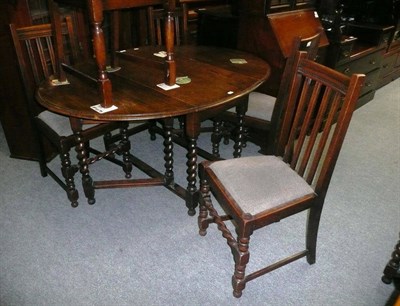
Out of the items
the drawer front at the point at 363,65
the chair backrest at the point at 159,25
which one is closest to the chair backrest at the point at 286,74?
the chair backrest at the point at 159,25

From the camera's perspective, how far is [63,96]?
Answer: 1659 millimetres

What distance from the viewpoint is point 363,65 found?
11.0ft

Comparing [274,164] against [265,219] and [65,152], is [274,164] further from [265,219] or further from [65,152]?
[65,152]

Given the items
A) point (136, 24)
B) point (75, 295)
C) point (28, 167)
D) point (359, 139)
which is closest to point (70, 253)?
point (75, 295)

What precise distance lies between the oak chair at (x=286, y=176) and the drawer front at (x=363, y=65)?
166cm

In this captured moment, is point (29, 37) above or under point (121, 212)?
above

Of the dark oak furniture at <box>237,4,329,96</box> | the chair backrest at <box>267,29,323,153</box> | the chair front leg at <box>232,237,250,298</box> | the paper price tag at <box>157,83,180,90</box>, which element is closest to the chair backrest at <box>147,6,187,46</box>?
the dark oak furniture at <box>237,4,329,96</box>

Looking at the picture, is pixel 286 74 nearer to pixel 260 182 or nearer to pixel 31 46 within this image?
pixel 260 182

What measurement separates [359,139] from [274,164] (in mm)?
1742

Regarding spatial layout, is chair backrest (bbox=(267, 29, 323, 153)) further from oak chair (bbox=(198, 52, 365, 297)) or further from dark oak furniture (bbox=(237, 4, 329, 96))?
dark oak furniture (bbox=(237, 4, 329, 96))

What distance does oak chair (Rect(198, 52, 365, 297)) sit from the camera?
4.56 feet

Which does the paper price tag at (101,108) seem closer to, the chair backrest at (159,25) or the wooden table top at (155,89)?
the wooden table top at (155,89)

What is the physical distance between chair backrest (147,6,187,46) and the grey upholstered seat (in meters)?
1.45

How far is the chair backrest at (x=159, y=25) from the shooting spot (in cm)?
259
